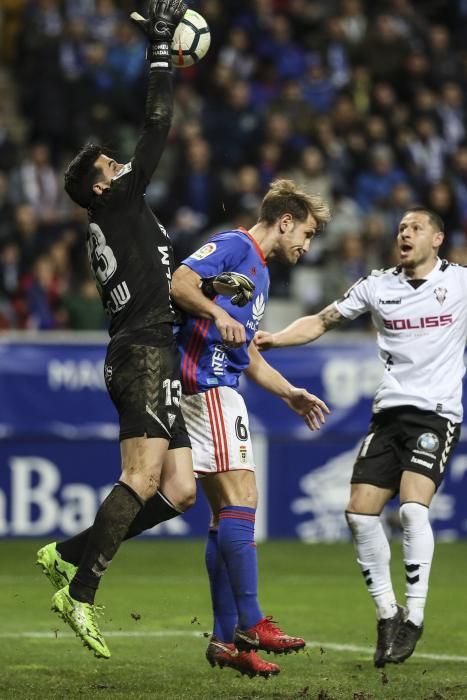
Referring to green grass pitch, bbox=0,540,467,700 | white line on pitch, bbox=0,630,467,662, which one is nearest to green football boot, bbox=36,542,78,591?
green grass pitch, bbox=0,540,467,700

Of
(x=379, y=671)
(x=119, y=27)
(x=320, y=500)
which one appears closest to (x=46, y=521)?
(x=320, y=500)

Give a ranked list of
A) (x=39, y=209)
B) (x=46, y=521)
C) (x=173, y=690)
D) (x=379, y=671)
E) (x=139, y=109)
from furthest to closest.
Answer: (x=139, y=109), (x=39, y=209), (x=46, y=521), (x=379, y=671), (x=173, y=690)

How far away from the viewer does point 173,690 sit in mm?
6887

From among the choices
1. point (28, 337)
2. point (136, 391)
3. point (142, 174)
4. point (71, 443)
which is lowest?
point (71, 443)

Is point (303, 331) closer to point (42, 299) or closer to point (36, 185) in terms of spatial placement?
point (42, 299)

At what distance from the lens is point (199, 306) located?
7.09 m

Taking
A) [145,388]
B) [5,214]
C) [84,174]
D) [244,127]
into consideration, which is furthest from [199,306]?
[244,127]

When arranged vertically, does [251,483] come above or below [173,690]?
above

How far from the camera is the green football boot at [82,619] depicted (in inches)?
256

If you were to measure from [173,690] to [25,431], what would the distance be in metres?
6.80

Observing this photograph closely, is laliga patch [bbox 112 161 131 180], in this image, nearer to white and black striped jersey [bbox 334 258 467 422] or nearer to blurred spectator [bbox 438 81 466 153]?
white and black striped jersey [bbox 334 258 467 422]

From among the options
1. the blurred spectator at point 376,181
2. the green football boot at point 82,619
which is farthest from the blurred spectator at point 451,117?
the green football boot at point 82,619

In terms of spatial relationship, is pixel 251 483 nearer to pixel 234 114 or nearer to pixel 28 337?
pixel 28 337

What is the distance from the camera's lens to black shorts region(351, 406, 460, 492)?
8.02 m
